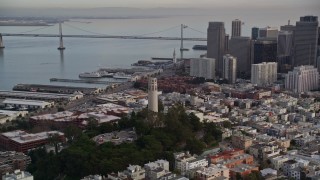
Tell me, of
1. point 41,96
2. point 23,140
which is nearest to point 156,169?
point 23,140

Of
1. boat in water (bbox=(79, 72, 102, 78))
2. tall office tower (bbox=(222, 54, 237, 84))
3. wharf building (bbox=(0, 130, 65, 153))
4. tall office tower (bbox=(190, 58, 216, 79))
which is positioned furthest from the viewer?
boat in water (bbox=(79, 72, 102, 78))

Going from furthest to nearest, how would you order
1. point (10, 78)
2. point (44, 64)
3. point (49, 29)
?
point (49, 29), point (44, 64), point (10, 78)

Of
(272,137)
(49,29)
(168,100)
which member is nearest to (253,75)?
(168,100)

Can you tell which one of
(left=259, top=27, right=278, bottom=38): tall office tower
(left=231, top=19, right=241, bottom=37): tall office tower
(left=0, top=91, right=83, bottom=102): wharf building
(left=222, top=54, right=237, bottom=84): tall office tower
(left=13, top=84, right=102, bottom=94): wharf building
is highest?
(left=231, top=19, right=241, bottom=37): tall office tower

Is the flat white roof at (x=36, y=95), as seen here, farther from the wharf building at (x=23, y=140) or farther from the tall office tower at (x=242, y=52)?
the tall office tower at (x=242, y=52)

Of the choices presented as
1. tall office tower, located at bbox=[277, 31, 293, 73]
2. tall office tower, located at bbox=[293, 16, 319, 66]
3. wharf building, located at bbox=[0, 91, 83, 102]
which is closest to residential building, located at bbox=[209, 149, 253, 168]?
wharf building, located at bbox=[0, 91, 83, 102]

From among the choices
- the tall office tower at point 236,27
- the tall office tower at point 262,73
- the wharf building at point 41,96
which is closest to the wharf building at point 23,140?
the wharf building at point 41,96

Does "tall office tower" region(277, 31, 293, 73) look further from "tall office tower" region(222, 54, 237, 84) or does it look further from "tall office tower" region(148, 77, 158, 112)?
"tall office tower" region(148, 77, 158, 112)

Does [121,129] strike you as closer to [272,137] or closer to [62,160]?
[62,160]
